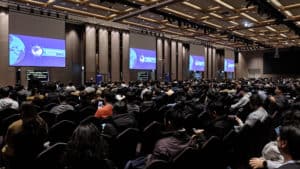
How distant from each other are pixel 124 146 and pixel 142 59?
18.2 metres

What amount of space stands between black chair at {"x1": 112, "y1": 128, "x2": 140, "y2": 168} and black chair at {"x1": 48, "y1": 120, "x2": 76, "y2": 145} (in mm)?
969

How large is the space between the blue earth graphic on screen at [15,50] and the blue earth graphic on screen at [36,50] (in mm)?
487

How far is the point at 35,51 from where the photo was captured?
14.4m

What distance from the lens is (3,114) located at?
5.42m

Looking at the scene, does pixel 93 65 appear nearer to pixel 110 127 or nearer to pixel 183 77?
pixel 183 77

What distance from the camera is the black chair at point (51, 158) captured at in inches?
106

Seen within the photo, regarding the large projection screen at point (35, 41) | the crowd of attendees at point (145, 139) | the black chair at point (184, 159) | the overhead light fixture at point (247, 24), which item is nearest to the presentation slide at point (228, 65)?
the overhead light fixture at point (247, 24)

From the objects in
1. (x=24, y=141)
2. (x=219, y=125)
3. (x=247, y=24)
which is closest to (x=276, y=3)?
(x=247, y=24)

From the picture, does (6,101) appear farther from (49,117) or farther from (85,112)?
(85,112)

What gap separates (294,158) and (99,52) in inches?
724

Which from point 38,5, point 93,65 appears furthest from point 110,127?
point 93,65

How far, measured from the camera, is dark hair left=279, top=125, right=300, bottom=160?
183cm

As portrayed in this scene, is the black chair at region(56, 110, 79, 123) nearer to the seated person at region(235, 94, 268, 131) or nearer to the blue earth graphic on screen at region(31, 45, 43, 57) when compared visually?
the seated person at region(235, 94, 268, 131)

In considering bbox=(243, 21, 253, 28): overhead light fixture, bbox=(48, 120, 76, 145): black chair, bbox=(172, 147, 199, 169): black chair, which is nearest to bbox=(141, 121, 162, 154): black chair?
bbox=(48, 120, 76, 145): black chair
